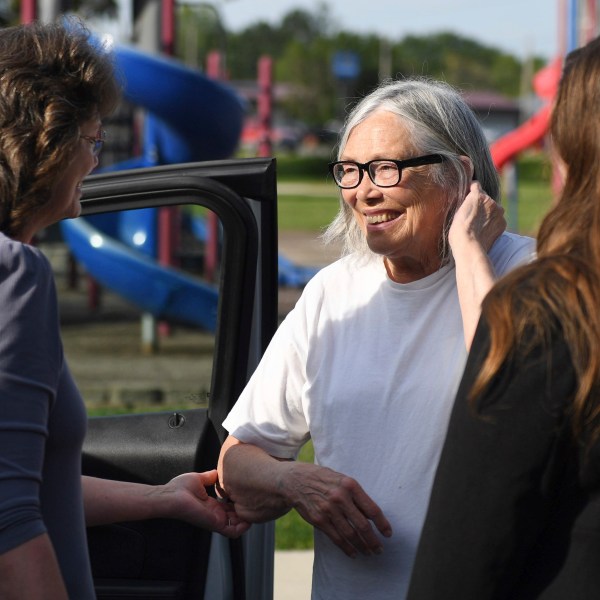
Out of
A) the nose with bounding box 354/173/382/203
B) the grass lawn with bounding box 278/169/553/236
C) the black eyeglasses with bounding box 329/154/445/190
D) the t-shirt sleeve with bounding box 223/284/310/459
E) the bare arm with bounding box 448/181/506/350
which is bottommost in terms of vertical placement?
the grass lawn with bounding box 278/169/553/236

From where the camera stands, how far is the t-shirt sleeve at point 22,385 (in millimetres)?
1555

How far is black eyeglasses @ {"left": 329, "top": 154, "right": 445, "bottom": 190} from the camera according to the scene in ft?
8.07

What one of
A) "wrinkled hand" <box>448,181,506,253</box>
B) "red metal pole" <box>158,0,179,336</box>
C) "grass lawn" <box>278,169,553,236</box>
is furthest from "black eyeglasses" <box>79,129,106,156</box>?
"grass lawn" <box>278,169,553,236</box>

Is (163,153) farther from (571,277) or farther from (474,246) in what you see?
(571,277)

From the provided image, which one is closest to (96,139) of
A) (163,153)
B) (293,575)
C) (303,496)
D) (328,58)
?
(303,496)

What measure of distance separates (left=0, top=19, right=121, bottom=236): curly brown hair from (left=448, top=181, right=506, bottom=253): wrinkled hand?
0.77 metres

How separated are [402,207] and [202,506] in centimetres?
75

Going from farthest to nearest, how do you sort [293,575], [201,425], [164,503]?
[293,575]
[201,425]
[164,503]

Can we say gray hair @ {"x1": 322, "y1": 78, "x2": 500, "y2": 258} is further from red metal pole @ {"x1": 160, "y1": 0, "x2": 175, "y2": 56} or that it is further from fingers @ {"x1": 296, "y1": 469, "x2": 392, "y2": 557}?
red metal pole @ {"x1": 160, "y1": 0, "x2": 175, "y2": 56}

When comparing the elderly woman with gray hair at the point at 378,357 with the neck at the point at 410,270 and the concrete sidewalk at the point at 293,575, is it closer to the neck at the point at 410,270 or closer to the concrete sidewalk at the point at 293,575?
the neck at the point at 410,270

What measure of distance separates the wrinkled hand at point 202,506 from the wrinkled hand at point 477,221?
0.74 metres

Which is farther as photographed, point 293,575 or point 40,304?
point 293,575

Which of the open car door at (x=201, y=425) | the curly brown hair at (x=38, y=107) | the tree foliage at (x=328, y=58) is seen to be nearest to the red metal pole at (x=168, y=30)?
the open car door at (x=201, y=425)

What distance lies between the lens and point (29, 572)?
1.58 metres
